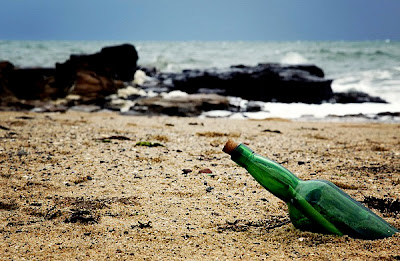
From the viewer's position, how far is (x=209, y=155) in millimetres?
3762

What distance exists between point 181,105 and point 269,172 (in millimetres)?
7417

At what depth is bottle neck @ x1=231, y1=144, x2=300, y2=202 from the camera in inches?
68.4

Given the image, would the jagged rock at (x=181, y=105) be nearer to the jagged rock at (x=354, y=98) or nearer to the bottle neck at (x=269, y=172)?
the jagged rock at (x=354, y=98)

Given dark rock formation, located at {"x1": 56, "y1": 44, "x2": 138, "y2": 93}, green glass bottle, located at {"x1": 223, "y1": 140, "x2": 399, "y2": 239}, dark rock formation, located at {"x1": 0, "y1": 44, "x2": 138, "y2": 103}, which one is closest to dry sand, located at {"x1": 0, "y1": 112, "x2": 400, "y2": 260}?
green glass bottle, located at {"x1": 223, "y1": 140, "x2": 399, "y2": 239}

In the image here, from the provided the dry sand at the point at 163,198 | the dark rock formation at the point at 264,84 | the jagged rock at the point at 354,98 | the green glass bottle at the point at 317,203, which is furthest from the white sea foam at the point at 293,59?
the green glass bottle at the point at 317,203

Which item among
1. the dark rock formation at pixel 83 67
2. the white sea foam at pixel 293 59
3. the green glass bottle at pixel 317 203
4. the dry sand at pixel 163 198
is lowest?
the dry sand at pixel 163 198

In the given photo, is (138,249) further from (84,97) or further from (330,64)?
(330,64)

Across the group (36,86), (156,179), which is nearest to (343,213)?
(156,179)

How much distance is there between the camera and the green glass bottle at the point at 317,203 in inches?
66.5

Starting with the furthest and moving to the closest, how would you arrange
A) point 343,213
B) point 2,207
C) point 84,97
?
point 84,97, point 2,207, point 343,213

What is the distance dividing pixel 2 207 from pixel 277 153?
105 inches

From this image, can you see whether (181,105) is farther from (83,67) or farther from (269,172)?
(269,172)

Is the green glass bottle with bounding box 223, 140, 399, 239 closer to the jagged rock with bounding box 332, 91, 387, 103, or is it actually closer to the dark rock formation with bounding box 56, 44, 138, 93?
the dark rock formation with bounding box 56, 44, 138, 93

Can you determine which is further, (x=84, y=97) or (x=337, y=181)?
(x=84, y=97)
